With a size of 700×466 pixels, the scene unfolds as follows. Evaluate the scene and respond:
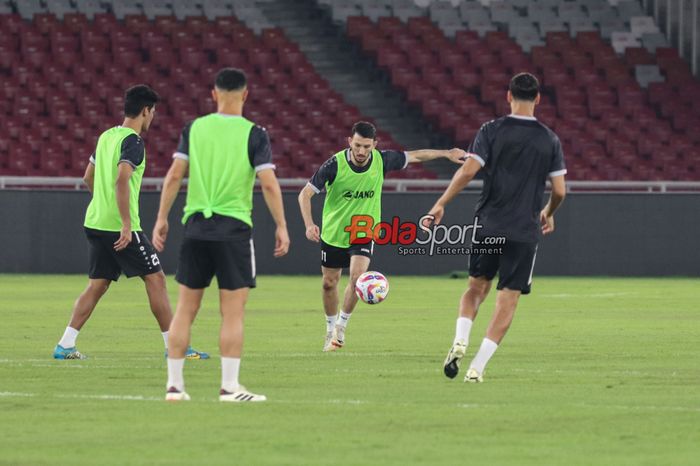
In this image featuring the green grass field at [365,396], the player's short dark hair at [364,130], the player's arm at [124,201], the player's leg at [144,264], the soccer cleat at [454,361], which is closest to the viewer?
the green grass field at [365,396]

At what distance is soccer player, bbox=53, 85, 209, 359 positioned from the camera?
13695 millimetres

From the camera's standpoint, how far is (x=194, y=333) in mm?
17906

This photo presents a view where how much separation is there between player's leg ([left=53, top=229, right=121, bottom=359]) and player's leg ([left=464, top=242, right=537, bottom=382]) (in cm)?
372

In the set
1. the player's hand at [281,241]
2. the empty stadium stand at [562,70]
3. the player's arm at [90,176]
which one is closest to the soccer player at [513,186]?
the player's hand at [281,241]

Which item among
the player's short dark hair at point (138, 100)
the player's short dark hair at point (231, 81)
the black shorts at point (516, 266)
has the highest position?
the player's short dark hair at point (231, 81)

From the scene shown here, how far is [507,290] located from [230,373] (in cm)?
247

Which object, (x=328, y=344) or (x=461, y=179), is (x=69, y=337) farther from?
(x=461, y=179)

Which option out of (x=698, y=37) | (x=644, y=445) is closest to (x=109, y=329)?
(x=644, y=445)

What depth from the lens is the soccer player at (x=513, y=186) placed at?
1195 cm

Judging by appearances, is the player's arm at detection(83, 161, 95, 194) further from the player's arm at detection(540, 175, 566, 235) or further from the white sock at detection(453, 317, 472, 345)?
the player's arm at detection(540, 175, 566, 235)

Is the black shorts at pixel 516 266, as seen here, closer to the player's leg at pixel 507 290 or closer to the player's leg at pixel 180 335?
the player's leg at pixel 507 290

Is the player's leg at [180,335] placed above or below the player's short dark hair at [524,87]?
below

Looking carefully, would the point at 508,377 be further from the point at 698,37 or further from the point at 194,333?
the point at 698,37

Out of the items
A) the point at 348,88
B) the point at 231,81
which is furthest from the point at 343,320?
the point at 348,88
